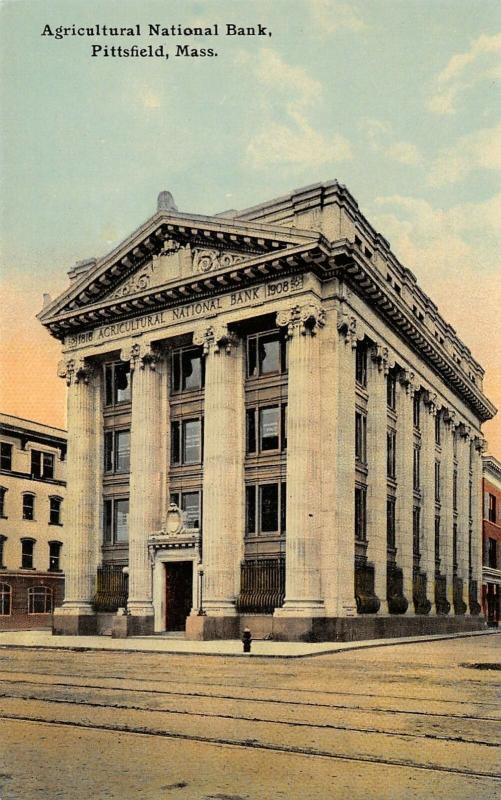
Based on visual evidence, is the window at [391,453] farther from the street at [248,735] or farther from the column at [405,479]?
the street at [248,735]

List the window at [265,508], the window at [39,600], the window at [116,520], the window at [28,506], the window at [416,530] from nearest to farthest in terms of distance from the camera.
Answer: the window at [265,508], the window at [116,520], the window at [416,530], the window at [39,600], the window at [28,506]

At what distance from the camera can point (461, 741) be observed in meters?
10.7

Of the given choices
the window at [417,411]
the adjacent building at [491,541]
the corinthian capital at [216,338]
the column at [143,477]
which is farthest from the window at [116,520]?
the adjacent building at [491,541]

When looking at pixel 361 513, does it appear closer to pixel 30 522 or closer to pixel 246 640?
pixel 246 640

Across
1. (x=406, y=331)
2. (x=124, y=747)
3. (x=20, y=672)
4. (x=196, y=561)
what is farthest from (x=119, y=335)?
(x=124, y=747)

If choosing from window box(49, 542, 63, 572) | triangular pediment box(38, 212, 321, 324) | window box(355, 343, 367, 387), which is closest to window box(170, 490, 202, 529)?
window box(355, 343, 367, 387)

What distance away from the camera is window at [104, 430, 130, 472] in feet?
137

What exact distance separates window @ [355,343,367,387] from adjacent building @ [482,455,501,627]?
29.0 m

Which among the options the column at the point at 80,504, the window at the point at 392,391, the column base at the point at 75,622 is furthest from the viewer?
the window at the point at 392,391

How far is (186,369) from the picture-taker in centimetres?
4016

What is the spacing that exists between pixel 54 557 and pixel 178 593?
22.1 metres

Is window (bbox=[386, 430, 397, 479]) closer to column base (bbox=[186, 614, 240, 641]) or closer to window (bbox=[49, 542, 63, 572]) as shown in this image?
column base (bbox=[186, 614, 240, 641])

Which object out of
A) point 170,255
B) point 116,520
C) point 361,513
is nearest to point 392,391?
point 361,513

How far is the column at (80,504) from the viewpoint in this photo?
40.3 meters
